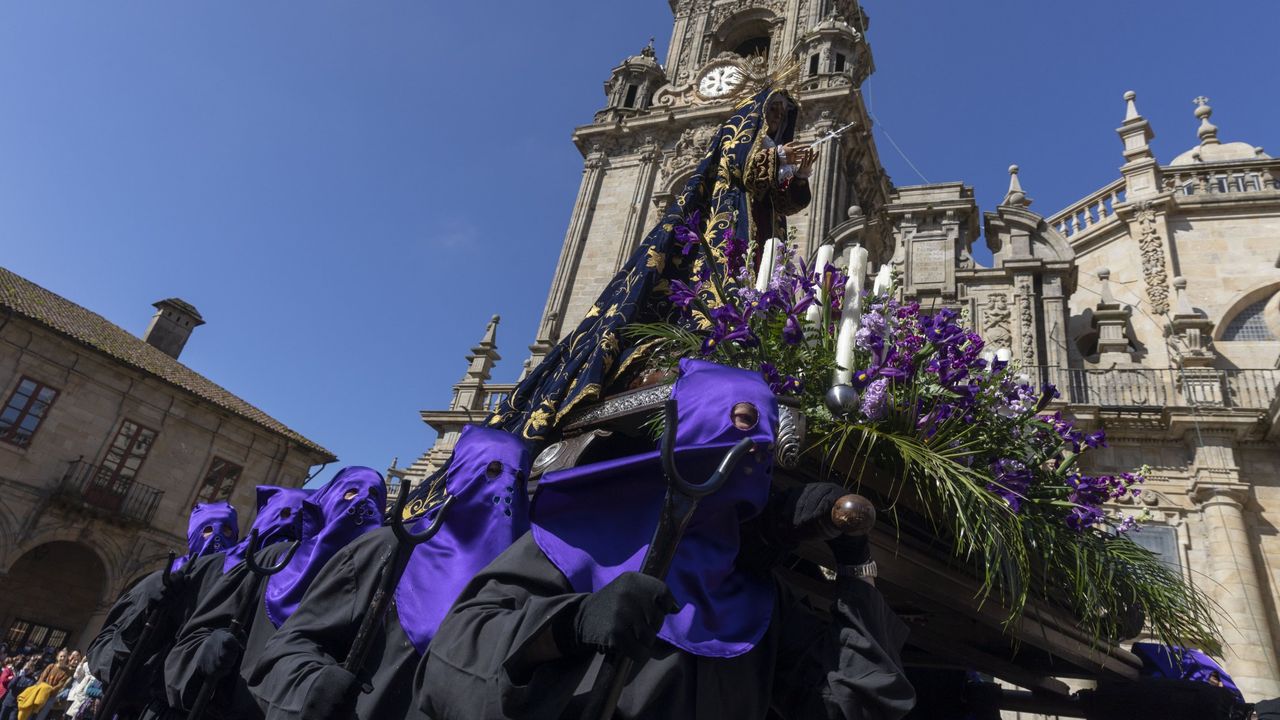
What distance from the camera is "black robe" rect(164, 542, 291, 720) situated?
12.4 ft

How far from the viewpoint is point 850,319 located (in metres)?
2.83

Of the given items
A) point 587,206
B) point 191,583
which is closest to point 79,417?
point 587,206

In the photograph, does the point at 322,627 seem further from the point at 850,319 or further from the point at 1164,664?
the point at 1164,664

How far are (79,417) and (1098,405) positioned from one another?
2333 cm

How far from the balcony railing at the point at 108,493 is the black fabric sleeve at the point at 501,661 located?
23.2m

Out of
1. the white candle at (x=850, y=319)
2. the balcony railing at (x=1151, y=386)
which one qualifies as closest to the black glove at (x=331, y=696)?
the white candle at (x=850, y=319)

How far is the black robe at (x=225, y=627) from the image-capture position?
379 cm

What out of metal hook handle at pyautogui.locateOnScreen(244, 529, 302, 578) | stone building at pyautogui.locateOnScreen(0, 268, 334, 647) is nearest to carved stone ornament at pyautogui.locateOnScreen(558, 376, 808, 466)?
metal hook handle at pyautogui.locateOnScreen(244, 529, 302, 578)

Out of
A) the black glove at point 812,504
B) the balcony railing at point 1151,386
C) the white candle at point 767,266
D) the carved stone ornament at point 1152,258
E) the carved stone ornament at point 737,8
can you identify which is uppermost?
the carved stone ornament at point 737,8

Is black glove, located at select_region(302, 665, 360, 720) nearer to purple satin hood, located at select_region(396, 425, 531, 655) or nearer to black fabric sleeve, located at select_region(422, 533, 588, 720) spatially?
purple satin hood, located at select_region(396, 425, 531, 655)

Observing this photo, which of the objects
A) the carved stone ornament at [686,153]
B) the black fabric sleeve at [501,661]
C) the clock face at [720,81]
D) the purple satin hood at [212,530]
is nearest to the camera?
the black fabric sleeve at [501,661]

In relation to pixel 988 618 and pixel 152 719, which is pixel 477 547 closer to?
pixel 988 618

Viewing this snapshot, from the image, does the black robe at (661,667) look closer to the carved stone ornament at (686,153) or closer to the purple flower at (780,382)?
the purple flower at (780,382)

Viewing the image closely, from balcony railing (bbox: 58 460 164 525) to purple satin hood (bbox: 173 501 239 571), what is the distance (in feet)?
59.0
